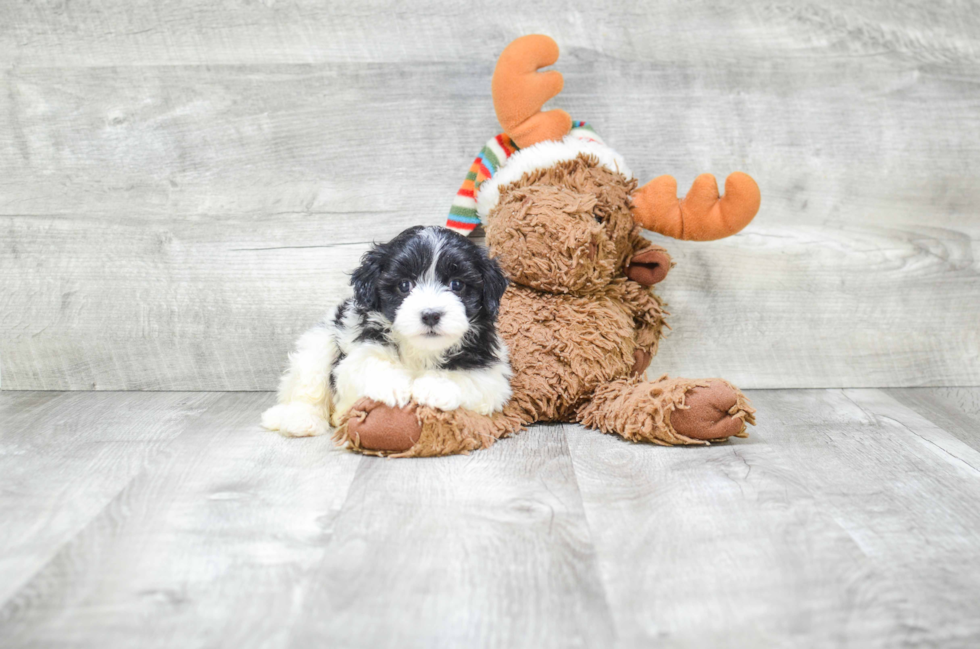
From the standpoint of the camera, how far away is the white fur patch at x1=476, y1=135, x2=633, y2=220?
1899 mm

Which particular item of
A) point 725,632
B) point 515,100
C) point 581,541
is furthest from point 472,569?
point 515,100

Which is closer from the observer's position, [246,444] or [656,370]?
[246,444]

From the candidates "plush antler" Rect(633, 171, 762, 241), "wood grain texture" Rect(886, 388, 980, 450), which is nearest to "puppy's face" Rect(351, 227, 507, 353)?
"plush antler" Rect(633, 171, 762, 241)

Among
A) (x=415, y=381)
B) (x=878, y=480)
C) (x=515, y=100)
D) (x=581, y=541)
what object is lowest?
(x=878, y=480)

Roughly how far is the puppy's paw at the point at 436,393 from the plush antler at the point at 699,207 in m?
0.66

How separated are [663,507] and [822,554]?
259 mm

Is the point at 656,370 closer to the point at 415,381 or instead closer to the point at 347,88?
the point at 415,381

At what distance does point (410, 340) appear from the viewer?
154 cm

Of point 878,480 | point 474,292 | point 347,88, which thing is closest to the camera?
point 878,480

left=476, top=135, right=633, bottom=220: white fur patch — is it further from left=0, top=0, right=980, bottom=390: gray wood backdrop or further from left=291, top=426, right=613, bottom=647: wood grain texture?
left=291, top=426, right=613, bottom=647: wood grain texture

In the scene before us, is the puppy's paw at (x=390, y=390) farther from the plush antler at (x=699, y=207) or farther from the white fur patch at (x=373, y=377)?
the plush antler at (x=699, y=207)

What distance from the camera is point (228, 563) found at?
1.10 metres

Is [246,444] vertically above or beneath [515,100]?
beneath

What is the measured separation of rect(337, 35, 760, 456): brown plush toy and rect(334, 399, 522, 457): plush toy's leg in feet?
0.26
